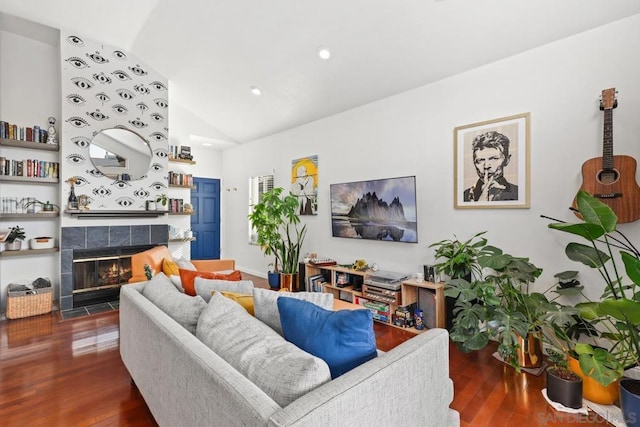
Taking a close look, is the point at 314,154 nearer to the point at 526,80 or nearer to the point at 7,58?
the point at 526,80

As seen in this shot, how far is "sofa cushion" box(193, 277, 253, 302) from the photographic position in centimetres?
188

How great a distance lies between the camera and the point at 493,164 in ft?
9.52

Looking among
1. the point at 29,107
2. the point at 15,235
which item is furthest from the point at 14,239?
the point at 29,107

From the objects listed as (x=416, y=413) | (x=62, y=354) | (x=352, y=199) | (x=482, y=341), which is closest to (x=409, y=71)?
(x=352, y=199)

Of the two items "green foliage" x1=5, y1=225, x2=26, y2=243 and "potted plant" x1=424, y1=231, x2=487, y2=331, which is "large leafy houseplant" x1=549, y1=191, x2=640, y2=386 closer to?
"potted plant" x1=424, y1=231, x2=487, y2=331

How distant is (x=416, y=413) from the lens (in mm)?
1178

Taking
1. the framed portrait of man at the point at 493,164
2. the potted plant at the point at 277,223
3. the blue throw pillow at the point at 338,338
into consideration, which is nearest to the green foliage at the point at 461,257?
the framed portrait of man at the point at 493,164

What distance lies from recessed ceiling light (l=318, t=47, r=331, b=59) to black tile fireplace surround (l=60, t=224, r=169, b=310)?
3361mm

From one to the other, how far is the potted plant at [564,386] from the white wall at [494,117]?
2.68 feet

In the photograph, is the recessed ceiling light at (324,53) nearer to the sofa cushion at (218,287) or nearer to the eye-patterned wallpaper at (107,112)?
the sofa cushion at (218,287)

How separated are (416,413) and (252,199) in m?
5.14

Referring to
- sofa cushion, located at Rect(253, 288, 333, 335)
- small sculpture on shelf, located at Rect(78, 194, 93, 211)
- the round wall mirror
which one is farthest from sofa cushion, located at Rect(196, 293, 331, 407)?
the round wall mirror

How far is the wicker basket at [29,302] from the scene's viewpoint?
11.6 feet

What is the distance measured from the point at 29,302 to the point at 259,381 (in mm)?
4177
